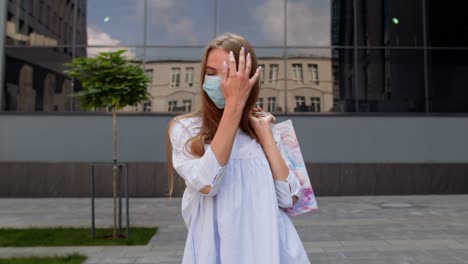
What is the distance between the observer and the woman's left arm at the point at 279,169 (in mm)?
1563

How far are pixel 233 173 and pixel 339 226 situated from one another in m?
7.70

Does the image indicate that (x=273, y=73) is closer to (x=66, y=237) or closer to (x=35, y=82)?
(x=35, y=82)

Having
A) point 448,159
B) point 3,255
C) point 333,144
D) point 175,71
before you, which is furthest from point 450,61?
point 3,255

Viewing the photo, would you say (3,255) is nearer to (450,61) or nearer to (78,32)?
(78,32)

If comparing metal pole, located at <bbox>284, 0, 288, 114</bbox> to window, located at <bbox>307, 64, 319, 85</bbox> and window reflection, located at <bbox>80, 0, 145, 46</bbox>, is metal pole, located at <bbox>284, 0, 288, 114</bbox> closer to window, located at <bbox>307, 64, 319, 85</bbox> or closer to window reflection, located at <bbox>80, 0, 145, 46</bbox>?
window, located at <bbox>307, 64, 319, 85</bbox>

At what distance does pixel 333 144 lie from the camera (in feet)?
45.5

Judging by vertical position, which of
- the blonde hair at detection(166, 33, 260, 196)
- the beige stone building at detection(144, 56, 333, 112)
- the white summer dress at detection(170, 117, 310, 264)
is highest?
the beige stone building at detection(144, 56, 333, 112)

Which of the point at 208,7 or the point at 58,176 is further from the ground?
the point at 208,7

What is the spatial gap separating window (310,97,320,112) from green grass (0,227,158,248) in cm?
781

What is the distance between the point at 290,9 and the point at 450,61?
235 inches

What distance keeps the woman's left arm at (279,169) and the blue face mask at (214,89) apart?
0.17 m

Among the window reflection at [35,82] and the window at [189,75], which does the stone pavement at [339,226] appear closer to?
the window reflection at [35,82]

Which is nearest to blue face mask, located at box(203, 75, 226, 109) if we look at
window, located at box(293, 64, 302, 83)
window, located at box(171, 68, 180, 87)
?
window, located at box(171, 68, 180, 87)

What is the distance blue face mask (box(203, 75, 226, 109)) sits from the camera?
61.2 inches
